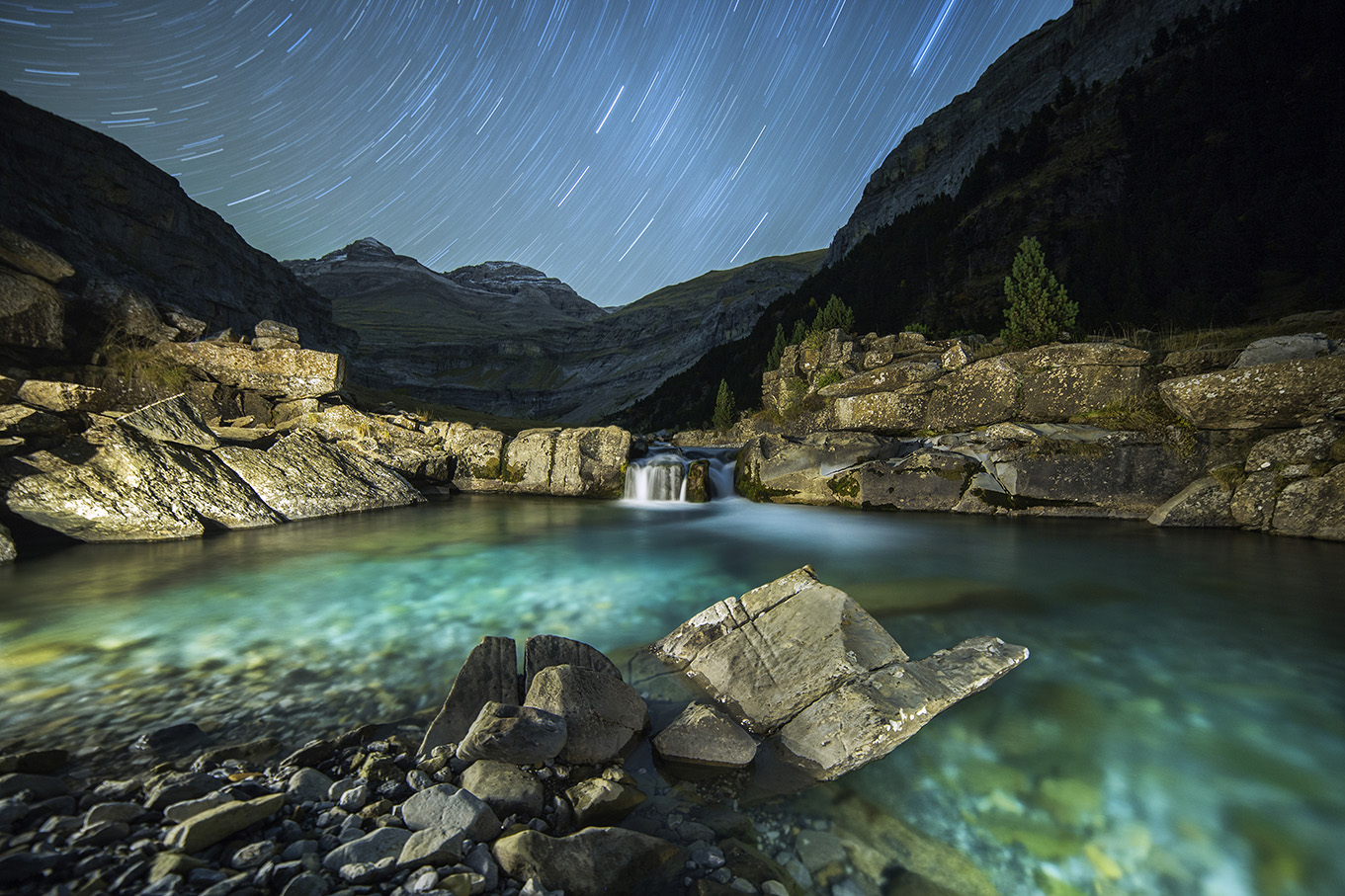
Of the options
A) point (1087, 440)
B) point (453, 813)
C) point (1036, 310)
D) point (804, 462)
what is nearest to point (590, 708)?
point (453, 813)

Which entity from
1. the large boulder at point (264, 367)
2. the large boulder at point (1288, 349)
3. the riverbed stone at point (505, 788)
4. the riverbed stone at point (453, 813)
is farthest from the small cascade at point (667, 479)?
the riverbed stone at point (453, 813)

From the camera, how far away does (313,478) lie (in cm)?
1095

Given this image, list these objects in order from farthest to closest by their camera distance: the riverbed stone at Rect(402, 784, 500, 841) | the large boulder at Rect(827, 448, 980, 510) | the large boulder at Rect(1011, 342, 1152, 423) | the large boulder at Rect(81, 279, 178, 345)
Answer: the large boulder at Rect(81, 279, 178, 345) → the large boulder at Rect(827, 448, 980, 510) → the large boulder at Rect(1011, 342, 1152, 423) → the riverbed stone at Rect(402, 784, 500, 841)

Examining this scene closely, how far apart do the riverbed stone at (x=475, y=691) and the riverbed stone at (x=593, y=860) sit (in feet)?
3.45

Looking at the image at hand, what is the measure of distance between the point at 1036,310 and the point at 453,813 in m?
16.8

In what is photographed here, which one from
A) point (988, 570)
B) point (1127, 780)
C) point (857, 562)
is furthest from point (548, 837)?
point (988, 570)

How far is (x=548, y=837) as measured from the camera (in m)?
1.98

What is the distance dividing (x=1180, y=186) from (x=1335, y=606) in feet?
115

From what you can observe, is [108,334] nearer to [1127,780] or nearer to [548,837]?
[548,837]

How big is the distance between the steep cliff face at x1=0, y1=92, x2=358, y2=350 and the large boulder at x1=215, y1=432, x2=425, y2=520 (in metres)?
25.9

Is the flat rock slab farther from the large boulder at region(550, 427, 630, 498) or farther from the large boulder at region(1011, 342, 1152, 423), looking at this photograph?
the large boulder at region(1011, 342, 1152, 423)

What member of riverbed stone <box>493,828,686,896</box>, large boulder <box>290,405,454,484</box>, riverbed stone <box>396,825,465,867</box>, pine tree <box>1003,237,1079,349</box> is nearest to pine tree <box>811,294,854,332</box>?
pine tree <box>1003,237,1079,349</box>

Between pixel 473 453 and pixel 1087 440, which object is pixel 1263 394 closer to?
pixel 1087 440

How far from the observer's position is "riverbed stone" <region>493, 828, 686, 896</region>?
1.88 meters
